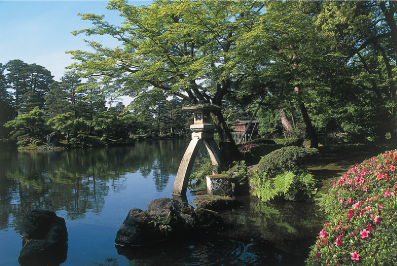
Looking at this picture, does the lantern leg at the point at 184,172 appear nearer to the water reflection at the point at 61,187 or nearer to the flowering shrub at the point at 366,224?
the water reflection at the point at 61,187

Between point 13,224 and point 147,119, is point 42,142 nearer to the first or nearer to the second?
point 147,119

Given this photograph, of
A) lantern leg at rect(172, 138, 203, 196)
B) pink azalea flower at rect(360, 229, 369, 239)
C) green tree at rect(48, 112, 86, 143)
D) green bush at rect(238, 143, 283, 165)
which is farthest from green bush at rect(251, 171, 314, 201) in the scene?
green tree at rect(48, 112, 86, 143)

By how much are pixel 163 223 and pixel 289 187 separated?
4.04m

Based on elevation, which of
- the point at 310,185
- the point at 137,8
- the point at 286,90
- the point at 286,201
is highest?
the point at 137,8

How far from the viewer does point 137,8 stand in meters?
9.85

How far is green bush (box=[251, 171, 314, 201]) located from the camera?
7562 mm

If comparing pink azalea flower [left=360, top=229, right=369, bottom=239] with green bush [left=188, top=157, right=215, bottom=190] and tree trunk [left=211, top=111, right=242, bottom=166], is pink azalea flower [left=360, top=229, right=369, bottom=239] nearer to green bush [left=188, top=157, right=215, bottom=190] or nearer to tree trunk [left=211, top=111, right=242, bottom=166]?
green bush [left=188, top=157, right=215, bottom=190]

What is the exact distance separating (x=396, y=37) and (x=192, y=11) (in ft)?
37.5

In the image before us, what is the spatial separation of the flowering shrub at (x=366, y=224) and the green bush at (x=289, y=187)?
415 centimetres

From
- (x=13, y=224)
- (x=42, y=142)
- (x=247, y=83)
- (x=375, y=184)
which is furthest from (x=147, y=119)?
(x=375, y=184)

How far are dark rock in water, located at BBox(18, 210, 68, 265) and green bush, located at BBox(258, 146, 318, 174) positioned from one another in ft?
19.4

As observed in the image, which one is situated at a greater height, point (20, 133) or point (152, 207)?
point (20, 133)

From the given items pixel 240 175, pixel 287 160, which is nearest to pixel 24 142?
pixel 240 175

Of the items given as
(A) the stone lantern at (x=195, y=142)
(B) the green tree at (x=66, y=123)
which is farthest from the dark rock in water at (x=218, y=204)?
(B) the green tree at (x=66, y=123)
